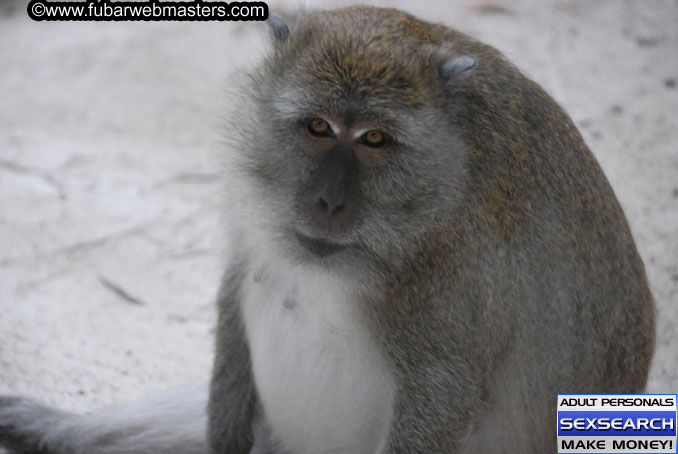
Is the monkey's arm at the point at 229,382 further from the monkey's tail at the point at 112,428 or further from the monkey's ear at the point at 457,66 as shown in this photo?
the monkey's ear at the point at 457,66

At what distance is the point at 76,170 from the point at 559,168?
4.50 meters

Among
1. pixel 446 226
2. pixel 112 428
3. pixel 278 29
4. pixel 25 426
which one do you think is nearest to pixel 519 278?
pixel 446 226

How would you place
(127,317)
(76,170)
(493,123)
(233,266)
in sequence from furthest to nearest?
(76,170) < (127,317) < (233,266) < (493,123)

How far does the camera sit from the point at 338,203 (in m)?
3.03

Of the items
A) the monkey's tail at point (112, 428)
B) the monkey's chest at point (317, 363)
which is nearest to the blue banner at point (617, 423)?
the monkey's chest at point (317, 363)

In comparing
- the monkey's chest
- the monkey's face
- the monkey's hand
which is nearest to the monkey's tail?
the monkey's hand

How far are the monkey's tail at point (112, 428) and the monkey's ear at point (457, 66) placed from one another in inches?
79.5

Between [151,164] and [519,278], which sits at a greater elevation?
[151,164]

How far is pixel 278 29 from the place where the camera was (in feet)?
11.4

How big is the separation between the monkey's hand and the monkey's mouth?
5.82 ft

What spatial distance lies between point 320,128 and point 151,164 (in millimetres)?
4160

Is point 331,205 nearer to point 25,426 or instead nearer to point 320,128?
point 320,128

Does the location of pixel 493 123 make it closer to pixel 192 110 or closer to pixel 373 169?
pixel 373 169

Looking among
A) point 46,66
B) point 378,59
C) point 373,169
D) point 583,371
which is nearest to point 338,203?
point 373,169
